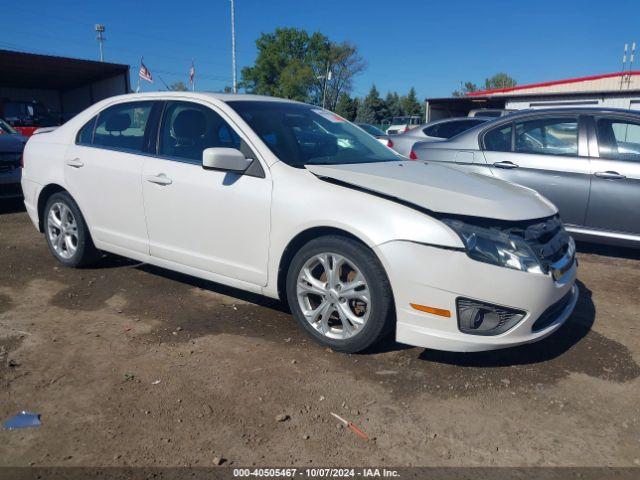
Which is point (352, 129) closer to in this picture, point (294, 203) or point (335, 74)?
point (294, 203)

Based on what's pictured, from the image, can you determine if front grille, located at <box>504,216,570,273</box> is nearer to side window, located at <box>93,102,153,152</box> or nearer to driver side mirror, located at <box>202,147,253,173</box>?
driver side mirror, located at <box>202,147,253,173</box>

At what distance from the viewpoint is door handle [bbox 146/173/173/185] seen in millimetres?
4094

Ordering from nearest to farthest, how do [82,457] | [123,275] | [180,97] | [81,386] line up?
[82,457], [81,386], [180,97], [123,275]

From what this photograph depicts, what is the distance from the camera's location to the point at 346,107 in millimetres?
73375

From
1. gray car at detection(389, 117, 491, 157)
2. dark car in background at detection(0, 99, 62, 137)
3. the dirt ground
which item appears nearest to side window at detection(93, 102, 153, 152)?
the dirt ground

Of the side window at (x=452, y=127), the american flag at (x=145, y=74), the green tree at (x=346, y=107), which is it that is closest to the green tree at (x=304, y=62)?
the green tree at (x=346, y=107)

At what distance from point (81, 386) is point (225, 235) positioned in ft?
4.46

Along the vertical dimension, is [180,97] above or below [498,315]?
above

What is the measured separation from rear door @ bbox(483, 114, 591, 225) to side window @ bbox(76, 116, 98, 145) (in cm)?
415

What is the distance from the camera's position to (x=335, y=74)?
77500 millimetres

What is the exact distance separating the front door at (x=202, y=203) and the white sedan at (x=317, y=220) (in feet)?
0.03

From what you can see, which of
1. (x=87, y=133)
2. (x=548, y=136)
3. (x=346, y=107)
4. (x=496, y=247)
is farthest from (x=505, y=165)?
(x=346, y=107)

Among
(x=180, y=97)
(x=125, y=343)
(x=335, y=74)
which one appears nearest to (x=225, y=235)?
(x=125, y=343)

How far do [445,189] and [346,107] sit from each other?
237 ft
